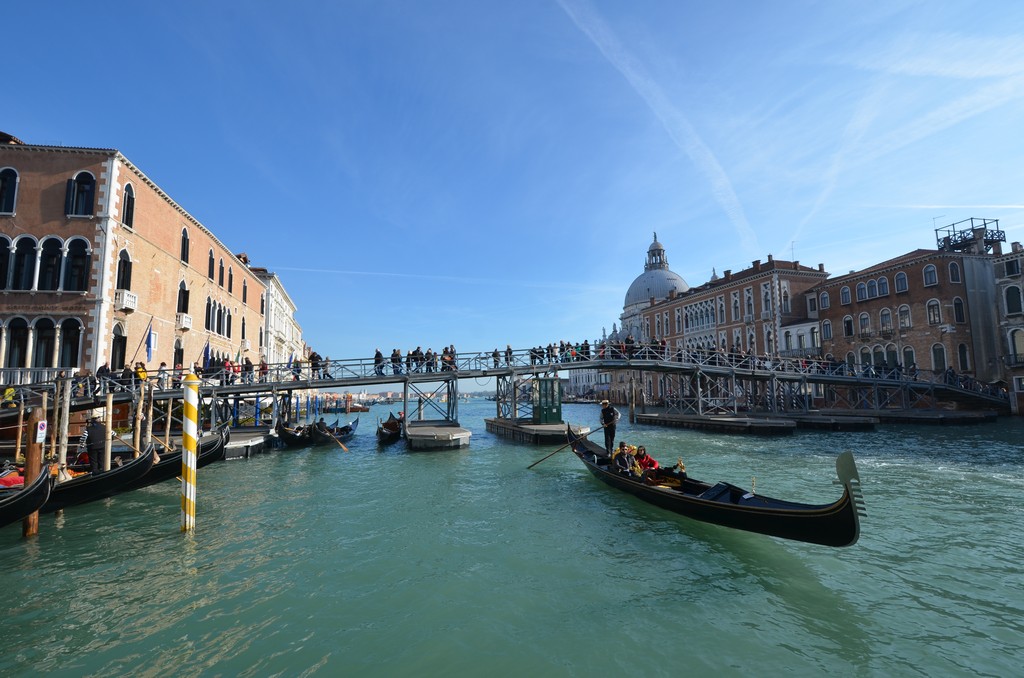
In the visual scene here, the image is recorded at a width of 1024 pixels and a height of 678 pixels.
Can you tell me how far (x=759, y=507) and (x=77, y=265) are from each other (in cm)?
2120

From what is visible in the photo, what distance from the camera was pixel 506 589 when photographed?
6.74m

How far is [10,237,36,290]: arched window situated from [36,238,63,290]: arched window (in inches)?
8.3

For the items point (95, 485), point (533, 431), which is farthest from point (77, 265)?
point (533, 431)

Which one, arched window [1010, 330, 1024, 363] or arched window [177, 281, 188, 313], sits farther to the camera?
arched window [1010, 330, 1024, 363]

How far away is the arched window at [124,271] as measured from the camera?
18359mm

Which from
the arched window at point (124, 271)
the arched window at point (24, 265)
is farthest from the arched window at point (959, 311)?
the arched window at point (24, 265)

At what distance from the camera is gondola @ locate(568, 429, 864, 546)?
6.41 meters

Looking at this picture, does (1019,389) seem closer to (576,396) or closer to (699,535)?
(699,535)

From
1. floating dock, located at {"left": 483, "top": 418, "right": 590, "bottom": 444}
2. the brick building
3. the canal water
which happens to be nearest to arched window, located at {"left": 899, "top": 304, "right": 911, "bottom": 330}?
floating dock, located at {"left": 483, "top": 418, "right": 590, "bottom": 444}

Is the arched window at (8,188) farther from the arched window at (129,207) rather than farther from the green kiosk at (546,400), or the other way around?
the green kiosk at (546,400)

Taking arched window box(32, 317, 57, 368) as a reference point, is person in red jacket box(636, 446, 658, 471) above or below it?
below

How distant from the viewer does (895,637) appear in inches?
212

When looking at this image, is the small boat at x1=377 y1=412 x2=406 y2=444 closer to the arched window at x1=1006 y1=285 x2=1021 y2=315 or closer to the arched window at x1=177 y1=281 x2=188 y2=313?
the arched window at x1=177 y1=281 x2=188 y2=313

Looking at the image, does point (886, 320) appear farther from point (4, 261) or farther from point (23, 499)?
point (4, 261)
